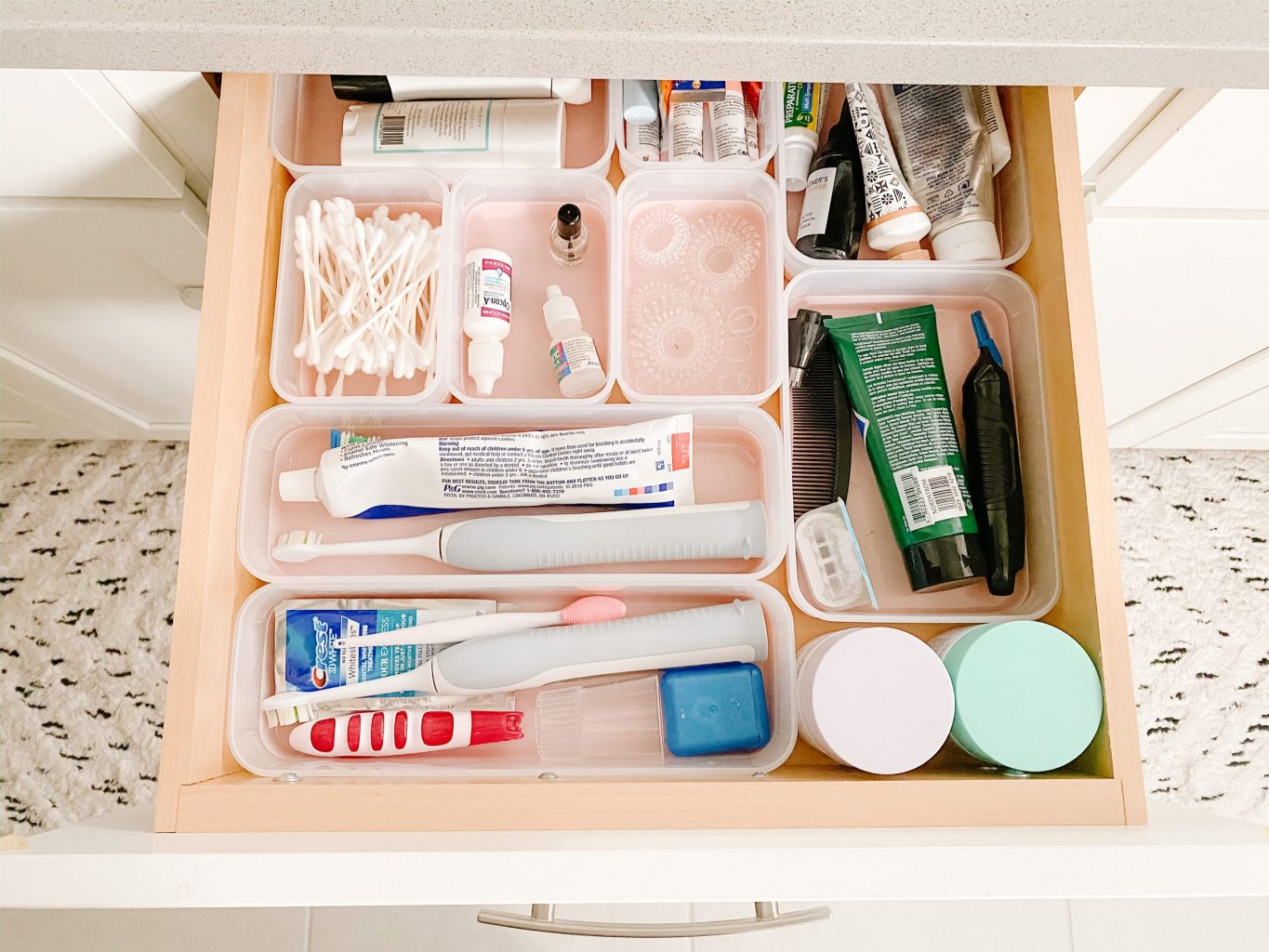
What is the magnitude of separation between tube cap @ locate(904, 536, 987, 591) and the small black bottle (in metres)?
0.24

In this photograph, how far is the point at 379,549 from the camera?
644 mm

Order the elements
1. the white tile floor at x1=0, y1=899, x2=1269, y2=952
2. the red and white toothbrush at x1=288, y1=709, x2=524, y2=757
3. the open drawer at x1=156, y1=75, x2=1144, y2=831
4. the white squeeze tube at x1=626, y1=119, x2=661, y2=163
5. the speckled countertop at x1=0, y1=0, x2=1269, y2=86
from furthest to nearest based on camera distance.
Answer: the white tile floor at x1=0, y1=899, x2=1269, y2=952
the white squeeze tube at x1=626, y1=119, x2=661, y2=163
the red and white toothbrush at x1=288, y1=709, x2=524, y2=757
the open drawer at x1=156, y1=75, x2=1144, y2=831
the speckled countertop at x1=0, y1=0, x2=1269, y2=86

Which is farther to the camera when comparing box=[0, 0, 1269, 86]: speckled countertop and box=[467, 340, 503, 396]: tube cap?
box=[467, 340, 503, 396]: tube cap

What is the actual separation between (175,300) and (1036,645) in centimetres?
79

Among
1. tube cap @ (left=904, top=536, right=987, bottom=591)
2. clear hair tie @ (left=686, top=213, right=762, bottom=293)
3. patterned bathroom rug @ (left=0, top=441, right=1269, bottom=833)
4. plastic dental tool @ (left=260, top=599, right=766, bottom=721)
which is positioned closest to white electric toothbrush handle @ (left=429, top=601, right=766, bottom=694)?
plastic dental tool @ (left=260, top=599, right=766, bottom=721)

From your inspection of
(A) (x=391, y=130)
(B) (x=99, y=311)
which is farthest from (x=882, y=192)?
(B) (x=99, y=311)

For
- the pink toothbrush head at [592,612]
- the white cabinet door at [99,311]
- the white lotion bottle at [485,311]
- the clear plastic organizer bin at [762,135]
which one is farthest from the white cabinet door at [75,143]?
the pink toothbrush head at [592,612]

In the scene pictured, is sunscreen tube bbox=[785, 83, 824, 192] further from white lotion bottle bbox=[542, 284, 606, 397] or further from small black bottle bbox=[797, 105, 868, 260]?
white lotion bottle bbox=[542, 284, 606, 397]

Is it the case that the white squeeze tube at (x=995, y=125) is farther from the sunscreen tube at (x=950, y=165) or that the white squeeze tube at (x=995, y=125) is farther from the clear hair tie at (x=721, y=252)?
the clear hair tie at (x=721, y=252)

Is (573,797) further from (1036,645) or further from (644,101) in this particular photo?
(644,101)

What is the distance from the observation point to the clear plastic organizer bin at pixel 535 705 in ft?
1.97

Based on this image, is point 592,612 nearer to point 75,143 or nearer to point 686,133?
point 686,133

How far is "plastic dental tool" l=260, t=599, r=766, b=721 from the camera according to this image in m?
0.61

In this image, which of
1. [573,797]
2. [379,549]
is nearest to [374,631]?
[379,549]
